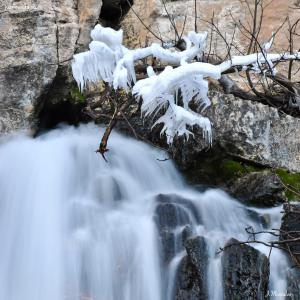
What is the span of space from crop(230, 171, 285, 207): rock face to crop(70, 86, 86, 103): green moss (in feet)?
7.78

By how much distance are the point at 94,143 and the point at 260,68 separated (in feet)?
6.71

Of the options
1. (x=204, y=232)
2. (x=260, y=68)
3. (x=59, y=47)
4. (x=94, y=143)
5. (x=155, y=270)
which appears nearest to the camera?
(x=155, y=270)

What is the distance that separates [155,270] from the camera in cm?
416

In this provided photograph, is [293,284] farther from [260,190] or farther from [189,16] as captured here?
[189,16]

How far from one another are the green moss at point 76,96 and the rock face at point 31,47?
0.34 m

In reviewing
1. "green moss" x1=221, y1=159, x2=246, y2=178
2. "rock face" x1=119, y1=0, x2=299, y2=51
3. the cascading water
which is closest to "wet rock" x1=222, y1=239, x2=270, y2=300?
the cascading water

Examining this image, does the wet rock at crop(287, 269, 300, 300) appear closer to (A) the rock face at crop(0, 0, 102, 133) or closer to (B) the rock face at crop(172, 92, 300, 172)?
(B) the rock face at crop(172, 92, 300, 172)

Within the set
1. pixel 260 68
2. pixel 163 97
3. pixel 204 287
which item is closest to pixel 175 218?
pixel 204 287

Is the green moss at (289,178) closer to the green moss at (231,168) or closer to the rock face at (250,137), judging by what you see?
the rock face at (250,137)

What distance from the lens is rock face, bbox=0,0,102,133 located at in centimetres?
609

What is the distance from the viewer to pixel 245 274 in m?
3.78

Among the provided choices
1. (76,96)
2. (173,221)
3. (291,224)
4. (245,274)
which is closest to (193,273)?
(245,274)

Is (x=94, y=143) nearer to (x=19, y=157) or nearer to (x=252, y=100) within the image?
(x=19, y=157)

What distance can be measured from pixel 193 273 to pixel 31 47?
3.75 m
